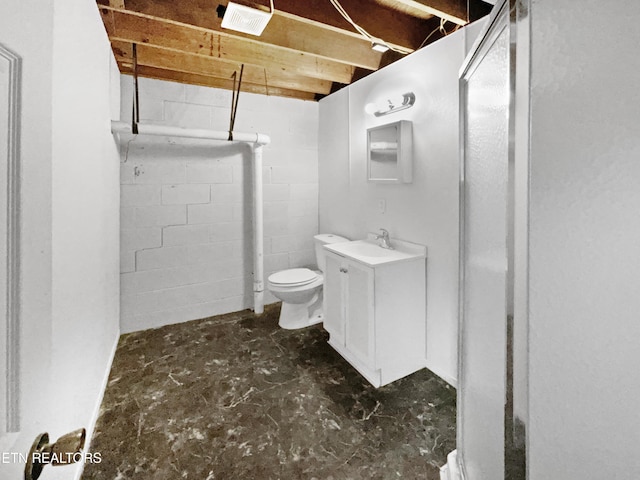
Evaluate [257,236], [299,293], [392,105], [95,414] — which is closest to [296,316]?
[299,293]

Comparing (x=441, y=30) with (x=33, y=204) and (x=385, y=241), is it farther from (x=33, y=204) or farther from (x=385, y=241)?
(x=33, y=204)

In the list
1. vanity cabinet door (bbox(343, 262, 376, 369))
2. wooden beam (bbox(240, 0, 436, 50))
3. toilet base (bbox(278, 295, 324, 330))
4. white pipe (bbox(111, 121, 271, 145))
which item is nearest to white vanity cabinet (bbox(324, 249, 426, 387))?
vanity cabinet door (bbox(343, 262, 376, 369))

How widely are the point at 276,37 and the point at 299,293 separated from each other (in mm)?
1986

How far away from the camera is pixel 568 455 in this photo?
64 centimetres

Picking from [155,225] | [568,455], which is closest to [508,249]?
[568,455]

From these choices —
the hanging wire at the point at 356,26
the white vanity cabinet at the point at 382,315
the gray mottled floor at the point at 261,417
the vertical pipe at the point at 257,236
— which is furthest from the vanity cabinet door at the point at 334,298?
the hanging wire at the point at 356,26

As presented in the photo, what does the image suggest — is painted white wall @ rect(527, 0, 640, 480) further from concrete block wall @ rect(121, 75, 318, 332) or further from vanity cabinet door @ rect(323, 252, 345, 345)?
concrete block wall @ rect(121, 75, 318, 332)

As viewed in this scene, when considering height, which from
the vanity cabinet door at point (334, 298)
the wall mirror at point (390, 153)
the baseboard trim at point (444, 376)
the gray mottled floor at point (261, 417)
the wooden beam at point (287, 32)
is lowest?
the gray mottled floor at point (261, 417)

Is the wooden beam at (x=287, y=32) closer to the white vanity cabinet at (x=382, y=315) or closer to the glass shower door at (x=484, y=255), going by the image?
the glass shower door at (x=484, y=255)

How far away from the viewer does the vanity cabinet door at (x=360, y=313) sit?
6.61ft

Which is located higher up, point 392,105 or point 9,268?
point 392,105

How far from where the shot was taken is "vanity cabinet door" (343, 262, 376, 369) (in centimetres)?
202

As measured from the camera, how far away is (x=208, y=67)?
275 cm

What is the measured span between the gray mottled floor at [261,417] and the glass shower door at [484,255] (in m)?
0.54
